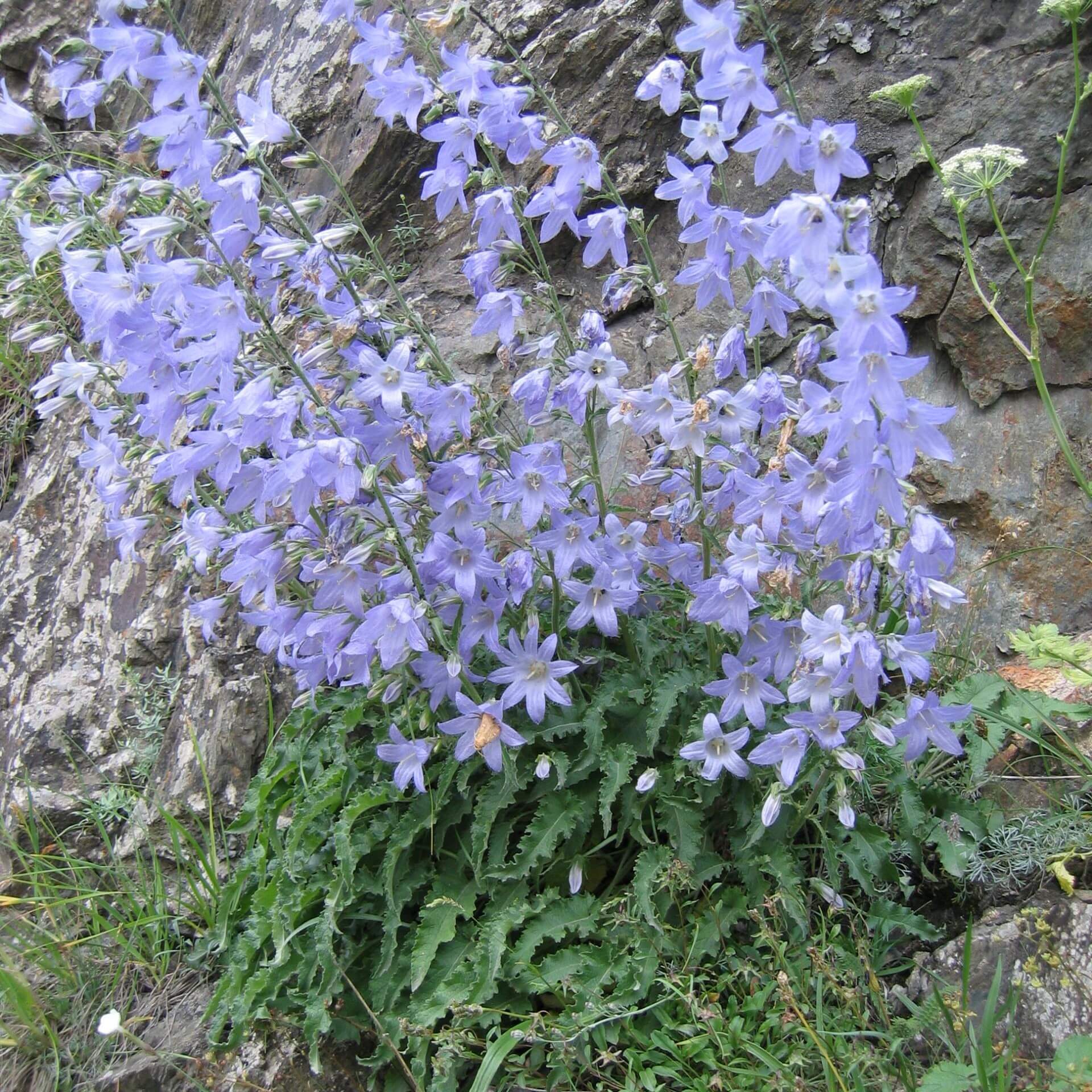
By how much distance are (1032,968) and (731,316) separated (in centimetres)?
305

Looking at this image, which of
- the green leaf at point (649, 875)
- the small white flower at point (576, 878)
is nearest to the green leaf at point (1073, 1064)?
the green leaf at point (649, 875)

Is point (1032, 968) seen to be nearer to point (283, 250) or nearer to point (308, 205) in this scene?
point (283, 250)

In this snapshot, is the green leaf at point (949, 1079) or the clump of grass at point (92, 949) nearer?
the green leaf at point (949, 1079)

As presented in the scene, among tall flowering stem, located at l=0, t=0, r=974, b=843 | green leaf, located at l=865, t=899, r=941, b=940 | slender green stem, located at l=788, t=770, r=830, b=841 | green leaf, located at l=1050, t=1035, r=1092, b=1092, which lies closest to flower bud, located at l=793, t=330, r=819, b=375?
tall flowering stem, located at l=0, t=0, r=974, b=843

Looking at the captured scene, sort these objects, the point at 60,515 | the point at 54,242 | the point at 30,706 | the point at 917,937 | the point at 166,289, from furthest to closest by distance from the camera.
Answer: the point at 60,515, the point at 30,706, the point at 917,937, the point at 54,242, the point at 166,289

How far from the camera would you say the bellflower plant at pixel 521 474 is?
2.62 meters

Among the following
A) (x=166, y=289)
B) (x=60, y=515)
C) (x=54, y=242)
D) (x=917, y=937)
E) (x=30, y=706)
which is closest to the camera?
(x=166, y=289)

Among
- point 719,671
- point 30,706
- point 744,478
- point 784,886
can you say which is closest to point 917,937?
point 784,886

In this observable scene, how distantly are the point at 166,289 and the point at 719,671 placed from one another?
6.66ft

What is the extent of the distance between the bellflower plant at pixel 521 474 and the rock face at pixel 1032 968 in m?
0.53

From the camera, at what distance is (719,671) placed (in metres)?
3.24

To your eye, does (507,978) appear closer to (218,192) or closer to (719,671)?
(719,671)

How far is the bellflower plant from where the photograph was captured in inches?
103

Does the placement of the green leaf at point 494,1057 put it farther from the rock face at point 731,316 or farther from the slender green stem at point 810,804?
the rock face at point 731,316
